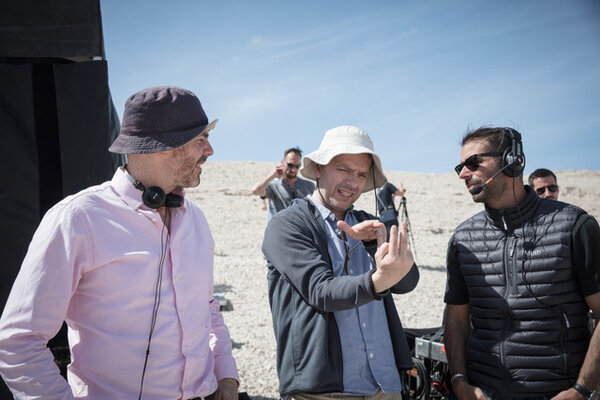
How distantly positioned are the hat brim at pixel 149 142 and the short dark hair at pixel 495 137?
201cm

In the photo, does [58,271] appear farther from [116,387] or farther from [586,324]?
[586,324]

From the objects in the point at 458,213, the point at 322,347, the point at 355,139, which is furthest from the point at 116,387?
the point at 458,213

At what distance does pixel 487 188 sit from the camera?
9.16 ft

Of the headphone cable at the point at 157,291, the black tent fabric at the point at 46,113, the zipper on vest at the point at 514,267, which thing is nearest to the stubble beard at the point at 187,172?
the headphone cable at the point at 157,291

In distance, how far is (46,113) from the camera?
2895mm

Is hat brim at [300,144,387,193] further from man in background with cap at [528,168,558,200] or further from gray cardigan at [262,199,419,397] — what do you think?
man in background with cap at [528,168,558,200]

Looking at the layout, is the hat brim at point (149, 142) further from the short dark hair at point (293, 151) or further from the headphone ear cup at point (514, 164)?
the short dark hair at point (293, 151)

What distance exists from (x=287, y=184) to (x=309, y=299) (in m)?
5.13

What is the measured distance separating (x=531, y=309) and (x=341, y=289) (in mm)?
→ 1308

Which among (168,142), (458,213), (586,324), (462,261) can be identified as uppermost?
(168,142)

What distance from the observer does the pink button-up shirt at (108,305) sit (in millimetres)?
1622

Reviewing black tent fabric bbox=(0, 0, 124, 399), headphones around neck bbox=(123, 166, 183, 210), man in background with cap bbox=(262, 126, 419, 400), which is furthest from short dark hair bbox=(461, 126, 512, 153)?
black tent fabric bbox=(0, 0, 124, 399)

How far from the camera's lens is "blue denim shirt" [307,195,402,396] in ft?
7.27

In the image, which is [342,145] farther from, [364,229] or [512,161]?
[512,161]
